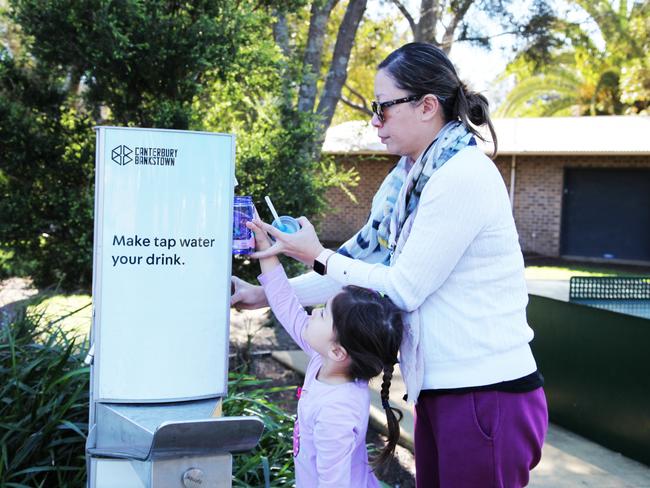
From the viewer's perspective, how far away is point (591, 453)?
5328 millimetres

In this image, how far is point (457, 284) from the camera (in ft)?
7.11

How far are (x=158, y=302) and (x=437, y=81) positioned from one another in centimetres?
117

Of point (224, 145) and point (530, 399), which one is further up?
point (224, 145)

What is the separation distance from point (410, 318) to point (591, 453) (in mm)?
3752

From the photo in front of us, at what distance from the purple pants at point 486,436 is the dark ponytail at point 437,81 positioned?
80 cm

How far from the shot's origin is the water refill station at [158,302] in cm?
241

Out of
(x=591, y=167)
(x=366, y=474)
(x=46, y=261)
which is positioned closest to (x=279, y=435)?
(x=366, y=474)

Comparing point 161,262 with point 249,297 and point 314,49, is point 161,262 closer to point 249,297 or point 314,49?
point 249,297

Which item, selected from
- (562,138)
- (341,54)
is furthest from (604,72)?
(341,54)

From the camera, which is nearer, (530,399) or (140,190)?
(530,399)

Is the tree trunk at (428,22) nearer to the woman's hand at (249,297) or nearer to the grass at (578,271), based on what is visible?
the grass at (578,271)

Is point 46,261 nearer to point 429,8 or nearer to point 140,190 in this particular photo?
point 140,190

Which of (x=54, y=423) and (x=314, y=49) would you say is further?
(x=314, y=49)

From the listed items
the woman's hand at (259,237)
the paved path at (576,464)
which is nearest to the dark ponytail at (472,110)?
the woman's hand at (259,237)
